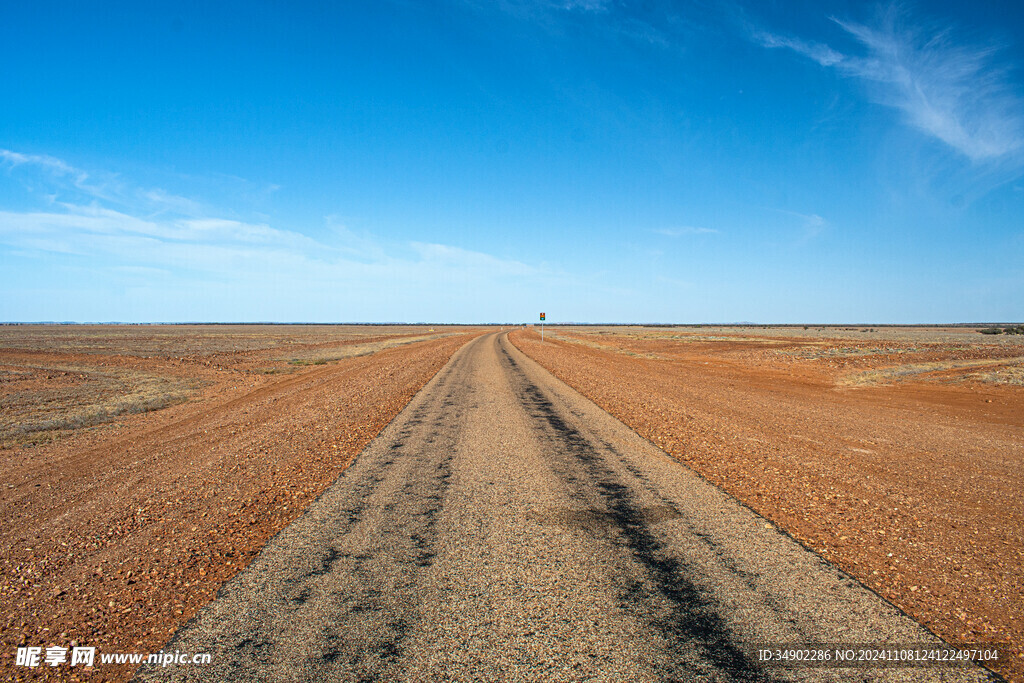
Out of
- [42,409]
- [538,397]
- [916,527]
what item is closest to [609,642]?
[916,527]

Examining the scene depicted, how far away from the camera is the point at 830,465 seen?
8438 millimetres

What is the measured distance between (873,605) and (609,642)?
255 cm

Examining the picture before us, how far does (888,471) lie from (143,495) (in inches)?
486

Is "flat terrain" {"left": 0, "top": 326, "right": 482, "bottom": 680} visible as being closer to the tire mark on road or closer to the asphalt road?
the asphalt road

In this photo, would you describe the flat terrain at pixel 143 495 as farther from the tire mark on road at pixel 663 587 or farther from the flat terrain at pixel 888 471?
the flat terrain at pixel 888 471

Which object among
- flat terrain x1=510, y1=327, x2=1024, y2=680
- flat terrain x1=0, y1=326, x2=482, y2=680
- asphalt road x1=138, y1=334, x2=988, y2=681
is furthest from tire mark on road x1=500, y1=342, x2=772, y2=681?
flat terrain x1=0, y1=326, x2=482, y2=680

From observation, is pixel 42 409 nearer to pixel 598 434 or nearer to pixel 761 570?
pixel 598 434

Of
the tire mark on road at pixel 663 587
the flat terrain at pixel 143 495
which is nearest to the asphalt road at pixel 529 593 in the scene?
the tire mark on road at pixel 663 587

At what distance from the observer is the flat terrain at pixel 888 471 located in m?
4.47

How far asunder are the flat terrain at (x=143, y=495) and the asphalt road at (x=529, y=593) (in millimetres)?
528

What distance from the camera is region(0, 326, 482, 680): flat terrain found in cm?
407

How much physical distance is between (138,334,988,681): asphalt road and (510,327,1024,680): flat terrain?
0.60m

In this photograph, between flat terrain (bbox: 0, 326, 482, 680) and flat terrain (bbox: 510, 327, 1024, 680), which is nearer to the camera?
flat terrain (bbox: 0, 326, 482, 680)

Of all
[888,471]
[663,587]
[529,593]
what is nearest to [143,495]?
[529,593]
